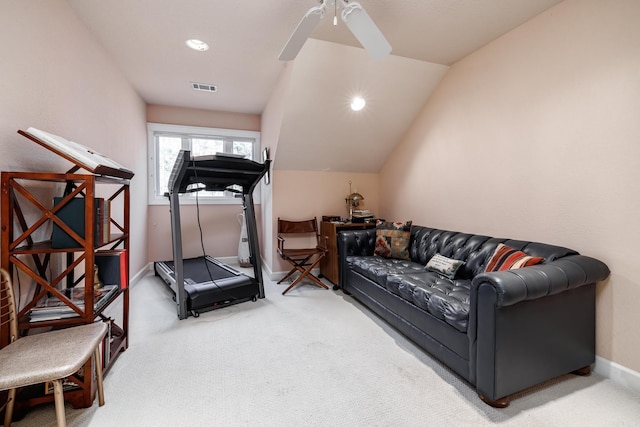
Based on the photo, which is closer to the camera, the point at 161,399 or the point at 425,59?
the point at 161,399

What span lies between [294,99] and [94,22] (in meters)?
1.90

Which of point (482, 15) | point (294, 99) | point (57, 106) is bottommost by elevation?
point (57, 106)

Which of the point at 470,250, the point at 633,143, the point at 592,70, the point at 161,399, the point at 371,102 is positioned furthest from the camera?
the point at 371,102

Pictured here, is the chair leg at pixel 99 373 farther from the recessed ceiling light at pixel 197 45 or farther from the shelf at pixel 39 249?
the recessed ceiling light at pixel 197 45

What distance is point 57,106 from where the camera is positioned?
2039 millimetres

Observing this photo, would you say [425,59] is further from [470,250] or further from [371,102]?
[470,250]

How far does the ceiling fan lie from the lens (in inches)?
66.6

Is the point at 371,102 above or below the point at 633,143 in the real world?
above

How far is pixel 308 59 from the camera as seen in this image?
2.87 metres

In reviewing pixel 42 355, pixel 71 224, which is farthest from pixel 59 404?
pixel 71 224

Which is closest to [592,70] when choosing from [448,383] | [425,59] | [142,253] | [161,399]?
[425,59]

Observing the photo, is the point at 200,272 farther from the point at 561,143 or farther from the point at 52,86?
the point at 561,143

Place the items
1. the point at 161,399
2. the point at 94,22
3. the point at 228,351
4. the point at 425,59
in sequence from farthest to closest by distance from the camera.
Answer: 1. the point at 425,59
2. the point at 94,22
3. the point at 228,351
4. the point at 161,399

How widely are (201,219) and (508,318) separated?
4.53 meters
